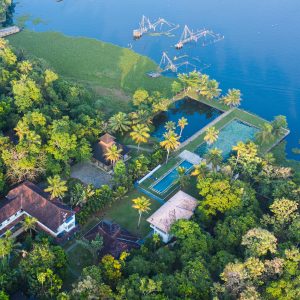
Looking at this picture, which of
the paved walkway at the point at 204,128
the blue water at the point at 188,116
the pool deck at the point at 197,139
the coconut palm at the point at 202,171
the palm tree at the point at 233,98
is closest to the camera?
the coconut palm at the point at 202,171

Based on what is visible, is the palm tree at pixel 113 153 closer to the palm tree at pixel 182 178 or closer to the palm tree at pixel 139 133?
the palm tree at pixel 139 133

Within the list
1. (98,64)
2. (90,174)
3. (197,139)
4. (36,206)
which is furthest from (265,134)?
(98,64)

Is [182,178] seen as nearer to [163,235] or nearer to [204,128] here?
[163,235]

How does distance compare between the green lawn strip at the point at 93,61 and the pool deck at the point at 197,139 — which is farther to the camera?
the green lawn strip at the point at 93,61

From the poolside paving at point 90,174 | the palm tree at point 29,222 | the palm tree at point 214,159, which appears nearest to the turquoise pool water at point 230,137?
the palm tree at point 214,159

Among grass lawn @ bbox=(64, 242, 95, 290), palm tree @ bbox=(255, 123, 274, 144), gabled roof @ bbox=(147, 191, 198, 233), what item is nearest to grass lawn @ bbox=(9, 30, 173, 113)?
palm tree @ bbox=(255, 123, 274, 144)
